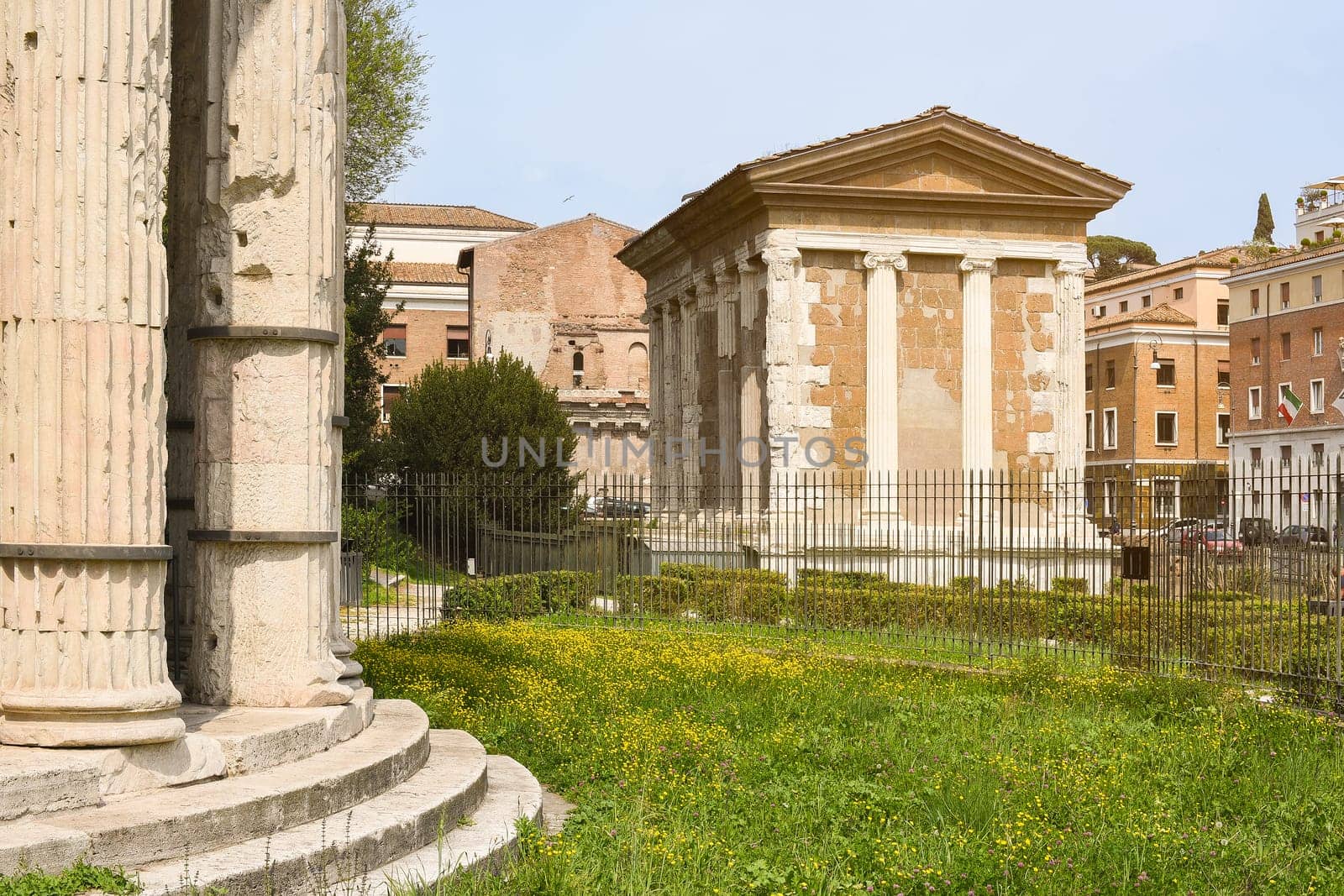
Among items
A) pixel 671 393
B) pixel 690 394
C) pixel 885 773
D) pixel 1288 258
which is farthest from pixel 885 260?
pixel 1288 258

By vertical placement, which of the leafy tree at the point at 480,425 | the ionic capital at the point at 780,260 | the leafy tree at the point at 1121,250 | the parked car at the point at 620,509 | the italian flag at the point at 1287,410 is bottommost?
the parked car at the point at 620,509

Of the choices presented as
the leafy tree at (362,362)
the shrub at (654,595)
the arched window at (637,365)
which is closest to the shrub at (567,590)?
the shrub at (654,595)

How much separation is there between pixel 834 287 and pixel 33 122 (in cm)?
1661

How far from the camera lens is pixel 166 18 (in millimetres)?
5566

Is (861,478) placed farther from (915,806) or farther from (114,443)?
(114,443)

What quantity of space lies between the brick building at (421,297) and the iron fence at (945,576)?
28377 mm

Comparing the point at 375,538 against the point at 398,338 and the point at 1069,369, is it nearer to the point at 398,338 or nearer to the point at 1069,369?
the point at 1069,369

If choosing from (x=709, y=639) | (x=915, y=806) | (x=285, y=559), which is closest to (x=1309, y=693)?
(x=915, y=806)

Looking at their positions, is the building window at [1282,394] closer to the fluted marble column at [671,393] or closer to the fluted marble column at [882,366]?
the fluted marble column at [671,393]

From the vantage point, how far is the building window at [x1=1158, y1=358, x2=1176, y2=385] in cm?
5431

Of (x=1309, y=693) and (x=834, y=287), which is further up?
(x=834, y=287)

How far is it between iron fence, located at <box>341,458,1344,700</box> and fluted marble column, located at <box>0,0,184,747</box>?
22.2 ft

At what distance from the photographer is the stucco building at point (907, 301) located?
2081 centimetres

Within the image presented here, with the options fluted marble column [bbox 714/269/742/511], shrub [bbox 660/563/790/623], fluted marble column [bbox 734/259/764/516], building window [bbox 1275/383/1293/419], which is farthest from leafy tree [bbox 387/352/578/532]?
building window [bbox 1275/383/1293/419]
